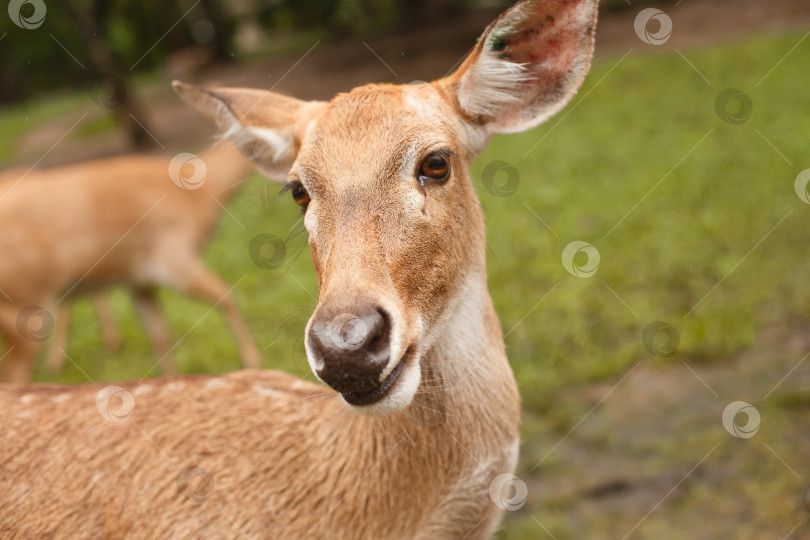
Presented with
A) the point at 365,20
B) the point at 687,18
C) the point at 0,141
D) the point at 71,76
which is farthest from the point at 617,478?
the point at 71,76

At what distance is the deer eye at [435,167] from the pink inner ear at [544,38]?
496 millimetres

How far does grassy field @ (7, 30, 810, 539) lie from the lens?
13.8 ft

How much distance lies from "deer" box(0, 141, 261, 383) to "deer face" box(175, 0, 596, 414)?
12.2ft

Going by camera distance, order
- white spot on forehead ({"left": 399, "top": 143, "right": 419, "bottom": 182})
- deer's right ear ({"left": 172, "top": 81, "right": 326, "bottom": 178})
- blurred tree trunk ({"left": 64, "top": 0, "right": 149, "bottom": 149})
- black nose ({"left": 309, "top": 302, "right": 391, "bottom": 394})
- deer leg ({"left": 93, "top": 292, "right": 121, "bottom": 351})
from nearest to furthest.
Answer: black nose ({"left": 309, "top": 302, "right": 391, "bottom": 394}), white spot on forehead ({"left": 399, "top": 143, "right": 419, "bottom": 182}), deer's right ear ({"left": 172, "top": 81, "right": 326, "bottom": 178}), deer leg ({"left": 93, "top": 292, "right": 121, "bottom": 351}), blurred tree trunk ({"left": 64, "top": 0, "right": 149, "bottom": 149})

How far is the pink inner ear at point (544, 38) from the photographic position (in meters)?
2.70

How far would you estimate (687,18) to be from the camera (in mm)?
16297

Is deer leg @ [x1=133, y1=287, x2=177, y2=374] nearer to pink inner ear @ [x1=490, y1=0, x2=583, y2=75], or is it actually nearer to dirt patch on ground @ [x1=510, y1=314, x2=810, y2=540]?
dirt patch on ground @ [x1=510, y1=314, x2=810, y2=540]

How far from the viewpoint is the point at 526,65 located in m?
2.89

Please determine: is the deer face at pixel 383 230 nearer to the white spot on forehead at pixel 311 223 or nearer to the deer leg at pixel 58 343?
the white spot on forehead at pixel 311 223

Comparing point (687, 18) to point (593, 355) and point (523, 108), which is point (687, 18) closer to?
point (593, 355)

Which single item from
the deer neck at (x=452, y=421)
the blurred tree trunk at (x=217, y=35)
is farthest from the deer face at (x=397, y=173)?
the blurred tree trunk at (x=217, y=35)

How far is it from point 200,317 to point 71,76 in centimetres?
3174

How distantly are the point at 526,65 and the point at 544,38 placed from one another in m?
0.13

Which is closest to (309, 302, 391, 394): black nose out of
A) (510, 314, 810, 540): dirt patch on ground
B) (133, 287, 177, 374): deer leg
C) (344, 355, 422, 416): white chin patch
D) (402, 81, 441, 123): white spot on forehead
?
(344, 355, 422, 416): white chin patch
